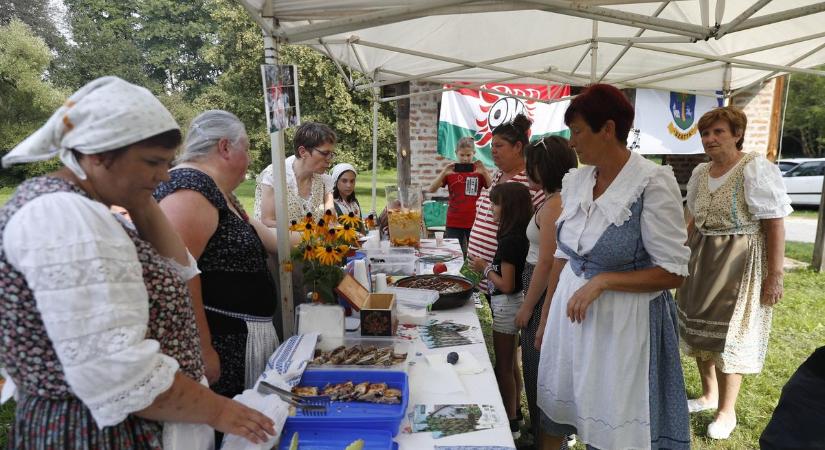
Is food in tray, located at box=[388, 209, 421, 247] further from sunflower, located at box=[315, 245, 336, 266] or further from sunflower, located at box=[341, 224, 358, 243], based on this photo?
sunflower, located at box=[315, 245, 336, 266]

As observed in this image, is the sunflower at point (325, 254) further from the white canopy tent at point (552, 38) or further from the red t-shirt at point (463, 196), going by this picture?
the red t-shirt at point (463, 196)

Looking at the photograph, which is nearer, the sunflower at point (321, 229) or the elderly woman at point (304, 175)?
the sunflower at point (321, 229)

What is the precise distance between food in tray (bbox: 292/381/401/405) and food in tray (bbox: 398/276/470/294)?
37.8 inches

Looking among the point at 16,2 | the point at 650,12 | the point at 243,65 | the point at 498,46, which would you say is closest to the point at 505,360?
the point at 650,12

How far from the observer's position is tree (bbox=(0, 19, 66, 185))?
15625 mm

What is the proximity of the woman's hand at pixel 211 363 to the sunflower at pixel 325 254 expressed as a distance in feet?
1.52

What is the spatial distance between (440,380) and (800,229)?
36.2 ft

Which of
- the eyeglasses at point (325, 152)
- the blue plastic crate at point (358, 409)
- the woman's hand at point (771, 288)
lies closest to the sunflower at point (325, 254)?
the blue plastic crate at point (358, 409)

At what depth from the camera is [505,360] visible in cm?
259

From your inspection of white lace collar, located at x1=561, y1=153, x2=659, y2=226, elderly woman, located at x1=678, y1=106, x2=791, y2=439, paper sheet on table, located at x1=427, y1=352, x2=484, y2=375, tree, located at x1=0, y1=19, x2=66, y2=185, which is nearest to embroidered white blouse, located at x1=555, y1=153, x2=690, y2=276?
white lace collar, located at x1=561, y1=153, x2=659, y2=226

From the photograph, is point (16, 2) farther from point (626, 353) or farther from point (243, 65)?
point (626, 353)

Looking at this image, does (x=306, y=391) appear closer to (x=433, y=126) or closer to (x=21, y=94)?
(x=433, y=126)

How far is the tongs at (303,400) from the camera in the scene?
Answer: 1327 millimetres

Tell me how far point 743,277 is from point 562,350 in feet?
4.91
